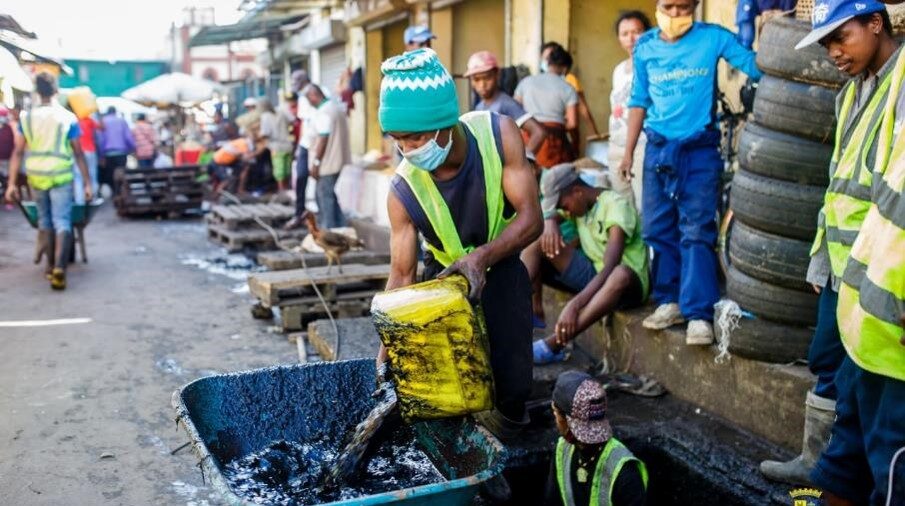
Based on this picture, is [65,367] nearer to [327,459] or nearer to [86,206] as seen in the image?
[327,459]

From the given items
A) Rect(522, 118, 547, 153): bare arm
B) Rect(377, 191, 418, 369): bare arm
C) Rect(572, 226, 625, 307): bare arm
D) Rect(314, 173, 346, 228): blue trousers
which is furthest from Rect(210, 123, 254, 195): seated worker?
Rect(377, 191, 418, 369): bare arm

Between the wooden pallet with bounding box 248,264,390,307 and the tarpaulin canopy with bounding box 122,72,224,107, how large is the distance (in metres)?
17.0

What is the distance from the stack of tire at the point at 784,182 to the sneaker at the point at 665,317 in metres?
0.63

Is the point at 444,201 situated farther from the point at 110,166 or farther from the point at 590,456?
the point at 110,166

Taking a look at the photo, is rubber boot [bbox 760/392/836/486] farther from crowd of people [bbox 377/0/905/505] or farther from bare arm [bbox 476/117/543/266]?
bare arm [bbox 476/117/543/266]

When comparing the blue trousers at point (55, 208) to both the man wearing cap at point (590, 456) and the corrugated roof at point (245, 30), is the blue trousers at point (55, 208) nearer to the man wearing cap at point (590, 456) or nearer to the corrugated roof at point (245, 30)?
Result: the man wearing cap at point (590, 456)

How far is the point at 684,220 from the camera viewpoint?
186 inches

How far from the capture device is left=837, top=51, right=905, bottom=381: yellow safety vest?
7.47ft

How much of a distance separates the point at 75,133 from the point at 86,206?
2.96 feet

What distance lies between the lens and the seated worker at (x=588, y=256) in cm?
494

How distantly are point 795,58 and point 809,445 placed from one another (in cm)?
171

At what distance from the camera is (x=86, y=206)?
30.5 ft

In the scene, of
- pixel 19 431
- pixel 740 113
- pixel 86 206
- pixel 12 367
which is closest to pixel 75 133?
pixel 86 206

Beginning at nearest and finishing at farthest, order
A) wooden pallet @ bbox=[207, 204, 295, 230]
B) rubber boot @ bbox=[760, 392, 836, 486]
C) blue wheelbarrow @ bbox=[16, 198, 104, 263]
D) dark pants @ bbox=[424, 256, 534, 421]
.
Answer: rubber boot @ bbox=[760, 392, 836, 486]
dark pants @ bbox=[424, 256, 534, 421]
blue wheelbarrow @ bbox=[16, 198, 104, 263]
wooden pallet @ bbox=[207, 204, 295, 230]
